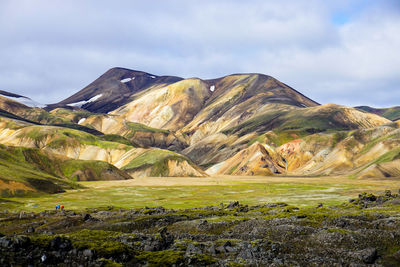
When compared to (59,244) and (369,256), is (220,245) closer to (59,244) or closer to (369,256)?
(369,256)

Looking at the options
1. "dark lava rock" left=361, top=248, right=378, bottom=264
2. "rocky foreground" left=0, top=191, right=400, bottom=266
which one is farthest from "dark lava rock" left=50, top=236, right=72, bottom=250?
"dark lava rock" left=361, top=248, right=378, bottom=264

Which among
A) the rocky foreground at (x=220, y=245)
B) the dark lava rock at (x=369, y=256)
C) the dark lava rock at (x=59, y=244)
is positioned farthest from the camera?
the dark lava rock at (x=369, y=256)

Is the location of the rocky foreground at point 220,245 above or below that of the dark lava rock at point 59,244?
below

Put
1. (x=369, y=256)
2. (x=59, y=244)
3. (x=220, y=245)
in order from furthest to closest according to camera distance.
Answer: (x=220, y=245)
(x=369, y=256)
(x=59, y=244)

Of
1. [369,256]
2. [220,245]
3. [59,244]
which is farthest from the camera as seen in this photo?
[220,245]

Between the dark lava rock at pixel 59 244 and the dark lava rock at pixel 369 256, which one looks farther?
the dark lava rock at pixel 369 256

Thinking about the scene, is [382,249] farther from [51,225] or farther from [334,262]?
[51,225]

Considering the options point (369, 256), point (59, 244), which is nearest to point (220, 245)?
point (369, 256)

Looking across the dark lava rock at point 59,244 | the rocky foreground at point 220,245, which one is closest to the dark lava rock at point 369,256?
the rocky foreground at point 220,245

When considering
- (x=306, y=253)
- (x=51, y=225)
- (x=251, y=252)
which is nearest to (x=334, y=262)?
(x=306, y=253)

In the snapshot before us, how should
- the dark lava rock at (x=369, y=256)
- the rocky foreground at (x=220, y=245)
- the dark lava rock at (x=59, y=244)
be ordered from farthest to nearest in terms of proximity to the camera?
1. the dark lava rock at (x=369, y=256)
2. the dark lava rock at (x=59, y=244)
3. the rocky foreground at (x=220, y=245)

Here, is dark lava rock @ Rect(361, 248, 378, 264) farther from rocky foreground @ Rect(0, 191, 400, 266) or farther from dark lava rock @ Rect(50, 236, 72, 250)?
dark lava rock @ Rect(50, 236, 72, 250)

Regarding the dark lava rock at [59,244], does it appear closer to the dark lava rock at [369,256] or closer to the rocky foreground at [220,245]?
the rocky foreground at [220,245]

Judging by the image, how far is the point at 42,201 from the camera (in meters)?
126
